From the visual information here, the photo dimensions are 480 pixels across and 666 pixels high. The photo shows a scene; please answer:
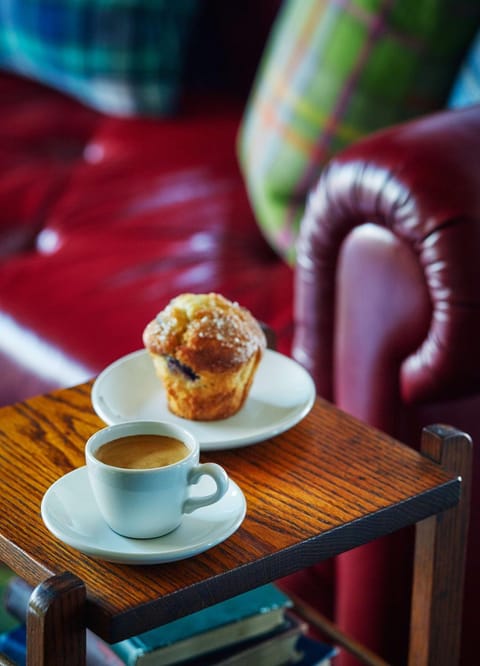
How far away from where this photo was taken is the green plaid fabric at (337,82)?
4.90ft

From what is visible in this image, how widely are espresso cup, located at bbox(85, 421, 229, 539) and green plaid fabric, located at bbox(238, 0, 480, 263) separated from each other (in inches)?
32.5

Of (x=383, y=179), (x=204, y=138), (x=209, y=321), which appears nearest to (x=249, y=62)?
(x=204, y=138)

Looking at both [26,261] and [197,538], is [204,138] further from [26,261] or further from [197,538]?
[197,538]

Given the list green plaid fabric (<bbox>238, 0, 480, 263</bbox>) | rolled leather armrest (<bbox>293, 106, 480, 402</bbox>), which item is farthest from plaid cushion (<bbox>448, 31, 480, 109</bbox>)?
rolled leather armrest (<bbox>293, 106, 480, 402</bbox>)

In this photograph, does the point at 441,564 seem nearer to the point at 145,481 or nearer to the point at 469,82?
the point at 145,481

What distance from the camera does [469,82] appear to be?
1.48 metres

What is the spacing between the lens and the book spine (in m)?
1.07

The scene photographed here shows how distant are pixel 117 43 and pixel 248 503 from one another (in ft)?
5.21

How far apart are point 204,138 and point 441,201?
109 centimetres

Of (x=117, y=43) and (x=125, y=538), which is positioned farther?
(x=117, y=43)

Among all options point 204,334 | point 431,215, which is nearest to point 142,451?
point 204,334

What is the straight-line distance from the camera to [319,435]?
949 mm

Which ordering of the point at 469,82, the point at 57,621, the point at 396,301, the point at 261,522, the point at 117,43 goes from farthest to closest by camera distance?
the point at 117,43 → the point at 469,82 → the point at 396,301 → the point at 261,522 → the point at 57,621

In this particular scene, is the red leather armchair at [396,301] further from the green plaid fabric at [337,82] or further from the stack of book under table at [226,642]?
the green plaid fabric at [337,82]
